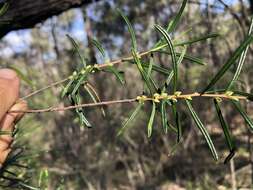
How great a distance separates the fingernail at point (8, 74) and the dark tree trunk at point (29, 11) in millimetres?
812

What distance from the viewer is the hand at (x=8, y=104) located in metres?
0.82

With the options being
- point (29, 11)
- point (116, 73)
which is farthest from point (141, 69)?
point (29, 11)

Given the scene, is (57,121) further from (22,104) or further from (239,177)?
(22,104)

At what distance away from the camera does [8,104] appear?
83 centimetres

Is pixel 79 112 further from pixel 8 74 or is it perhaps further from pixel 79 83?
pixel 8 74

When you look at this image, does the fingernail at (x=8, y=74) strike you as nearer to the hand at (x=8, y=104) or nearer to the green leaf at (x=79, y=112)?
the hand at (x=8, y=104)

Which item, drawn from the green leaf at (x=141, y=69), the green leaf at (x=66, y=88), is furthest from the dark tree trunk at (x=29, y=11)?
the green leaf at (x=141, y=69)

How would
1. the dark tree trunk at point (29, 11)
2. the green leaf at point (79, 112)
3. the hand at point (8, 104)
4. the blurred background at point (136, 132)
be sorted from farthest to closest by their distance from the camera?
the blurred background at point (136, 132) → the dark tree trunk at point (29, 11) → the green leaf at point (79, 112) → the hand at point (8, 104)

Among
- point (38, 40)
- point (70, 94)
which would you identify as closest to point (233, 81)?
point (70, 94)

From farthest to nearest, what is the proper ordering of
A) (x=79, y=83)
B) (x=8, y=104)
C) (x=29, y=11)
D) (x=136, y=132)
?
1. (x=136, y=132)
2. (x=29, y=11)
3. (x=79, y=83)
4. (x=8, y=104)

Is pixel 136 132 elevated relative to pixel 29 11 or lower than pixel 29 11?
lower

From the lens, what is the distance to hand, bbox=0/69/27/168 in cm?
82

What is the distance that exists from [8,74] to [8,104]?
0.05 meters

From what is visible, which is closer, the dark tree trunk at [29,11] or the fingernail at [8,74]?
the fingernail at [8,74]
